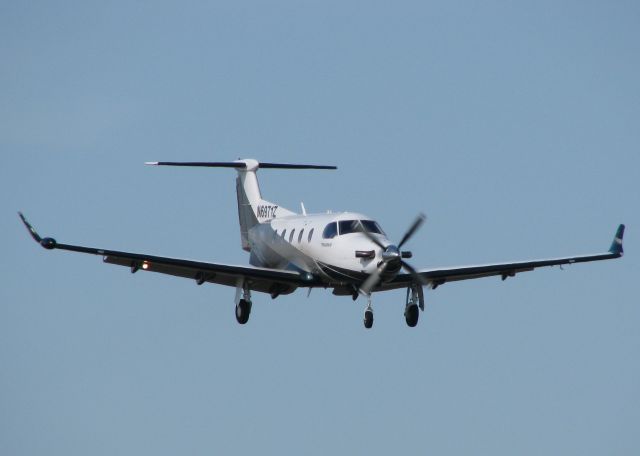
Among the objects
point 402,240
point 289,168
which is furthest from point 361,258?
point 289,168

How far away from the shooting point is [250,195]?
5731 centimetres

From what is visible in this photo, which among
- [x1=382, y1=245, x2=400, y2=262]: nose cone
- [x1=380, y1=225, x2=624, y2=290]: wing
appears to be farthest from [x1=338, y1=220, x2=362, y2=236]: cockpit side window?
[x1=380, y1=225, x2=624, y2=290]: wing

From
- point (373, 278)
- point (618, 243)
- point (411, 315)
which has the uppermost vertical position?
point (618, 243)

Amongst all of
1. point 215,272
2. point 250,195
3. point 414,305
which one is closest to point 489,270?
point 414,305

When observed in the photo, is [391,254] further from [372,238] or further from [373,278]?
→ [372,238]

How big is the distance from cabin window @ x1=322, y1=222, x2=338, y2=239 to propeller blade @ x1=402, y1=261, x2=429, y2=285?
2.90 metres

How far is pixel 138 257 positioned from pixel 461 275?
42.5 ft

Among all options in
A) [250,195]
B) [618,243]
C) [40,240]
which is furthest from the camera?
[250,195]

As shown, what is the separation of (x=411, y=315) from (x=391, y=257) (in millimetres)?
4569

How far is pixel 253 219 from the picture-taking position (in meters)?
56.1

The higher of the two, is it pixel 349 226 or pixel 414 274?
pixel 349 226

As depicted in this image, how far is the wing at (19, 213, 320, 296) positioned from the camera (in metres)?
45.6

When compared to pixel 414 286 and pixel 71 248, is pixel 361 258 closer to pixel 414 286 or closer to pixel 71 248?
pixel 414 286

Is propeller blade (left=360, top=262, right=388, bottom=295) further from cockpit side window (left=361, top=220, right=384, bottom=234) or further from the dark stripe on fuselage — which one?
cockpit side window (left=361, top=220, right=384, bottom=234)
